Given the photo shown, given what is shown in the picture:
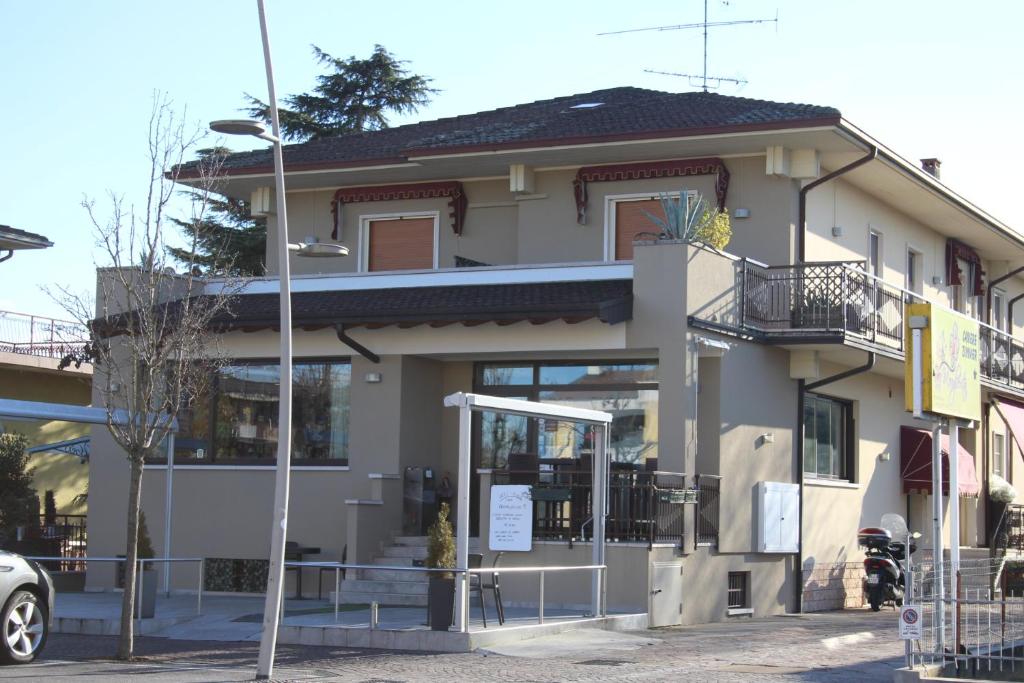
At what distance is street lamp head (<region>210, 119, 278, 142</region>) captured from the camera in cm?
1334

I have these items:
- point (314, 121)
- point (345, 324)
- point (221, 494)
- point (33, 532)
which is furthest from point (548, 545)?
point (314, 121)

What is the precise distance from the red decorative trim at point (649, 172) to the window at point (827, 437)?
391cm

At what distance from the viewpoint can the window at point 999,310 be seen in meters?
33.9

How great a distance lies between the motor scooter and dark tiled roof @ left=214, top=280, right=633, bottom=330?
621 centimetres

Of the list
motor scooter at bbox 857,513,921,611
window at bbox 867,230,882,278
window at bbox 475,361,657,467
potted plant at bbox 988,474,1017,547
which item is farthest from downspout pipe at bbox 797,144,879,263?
potted plant at bbox 988,474,1017,547

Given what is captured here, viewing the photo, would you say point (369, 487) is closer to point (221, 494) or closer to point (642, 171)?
point (221, 494)

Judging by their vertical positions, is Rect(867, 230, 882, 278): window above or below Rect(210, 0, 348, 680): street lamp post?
above

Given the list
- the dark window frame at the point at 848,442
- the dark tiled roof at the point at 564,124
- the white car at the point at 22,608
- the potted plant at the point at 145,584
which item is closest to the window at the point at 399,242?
the dark tiled roof at the point at 564,124

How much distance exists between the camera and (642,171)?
78.0 ft

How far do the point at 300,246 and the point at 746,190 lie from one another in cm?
1024

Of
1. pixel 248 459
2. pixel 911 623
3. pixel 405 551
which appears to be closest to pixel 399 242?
pixel 248 459

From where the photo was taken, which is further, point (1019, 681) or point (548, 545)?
point (548, 545)

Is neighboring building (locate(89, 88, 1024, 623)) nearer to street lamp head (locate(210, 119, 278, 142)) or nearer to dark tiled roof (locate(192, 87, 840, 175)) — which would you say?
dark tiled roof (locate(192, 87, 840, 175))

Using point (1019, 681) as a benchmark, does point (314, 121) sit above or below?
above
